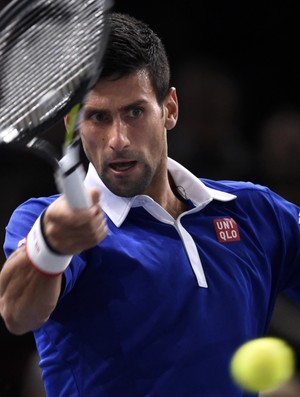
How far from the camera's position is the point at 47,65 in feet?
7.50

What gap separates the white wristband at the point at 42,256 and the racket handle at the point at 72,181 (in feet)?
0.59

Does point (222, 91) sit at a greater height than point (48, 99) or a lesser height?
lesser

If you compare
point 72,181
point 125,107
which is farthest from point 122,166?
point 72,181

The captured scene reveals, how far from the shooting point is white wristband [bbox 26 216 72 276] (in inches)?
85.7

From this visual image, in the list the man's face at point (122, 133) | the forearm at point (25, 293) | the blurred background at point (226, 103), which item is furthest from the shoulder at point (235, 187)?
the blurred background at point (226, 103)

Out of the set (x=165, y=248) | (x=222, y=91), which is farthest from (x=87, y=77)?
(x=222, y=91)

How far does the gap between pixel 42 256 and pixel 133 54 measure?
765mm

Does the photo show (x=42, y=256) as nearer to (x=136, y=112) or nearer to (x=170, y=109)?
(x=136, y=112)

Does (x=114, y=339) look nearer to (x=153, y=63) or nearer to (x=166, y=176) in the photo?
(x=166, y=176)

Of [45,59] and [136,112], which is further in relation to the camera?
[136,112]

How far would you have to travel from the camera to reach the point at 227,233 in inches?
111

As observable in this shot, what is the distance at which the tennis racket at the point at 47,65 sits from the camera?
2.14 meters

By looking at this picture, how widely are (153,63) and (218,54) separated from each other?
9.12 feet

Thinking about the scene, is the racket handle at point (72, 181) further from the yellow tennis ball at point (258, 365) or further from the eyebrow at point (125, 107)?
the yellow tennis ball at point (258, 365)
